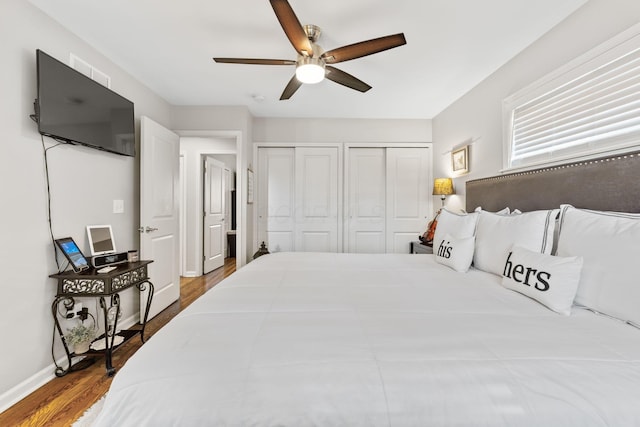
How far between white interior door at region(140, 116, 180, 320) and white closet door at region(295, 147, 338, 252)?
5.37ft

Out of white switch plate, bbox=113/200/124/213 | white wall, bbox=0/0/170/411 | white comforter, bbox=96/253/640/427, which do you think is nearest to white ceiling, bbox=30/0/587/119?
white wall, bbox=0/0/170/411

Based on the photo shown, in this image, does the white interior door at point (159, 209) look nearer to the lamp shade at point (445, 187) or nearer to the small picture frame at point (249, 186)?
the small picture frame at point (249, 186)

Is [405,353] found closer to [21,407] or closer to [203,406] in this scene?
[203,406]

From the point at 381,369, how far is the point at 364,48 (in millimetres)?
1763

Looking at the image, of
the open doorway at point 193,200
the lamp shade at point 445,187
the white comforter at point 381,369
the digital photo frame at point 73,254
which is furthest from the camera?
the open doorway at point 193,200

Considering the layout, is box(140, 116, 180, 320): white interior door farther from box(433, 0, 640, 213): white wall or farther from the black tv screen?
box(433, 0, 640, 213): white wall

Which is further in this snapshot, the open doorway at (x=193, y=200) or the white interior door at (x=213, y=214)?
the white interior door at (x=213, y=214)

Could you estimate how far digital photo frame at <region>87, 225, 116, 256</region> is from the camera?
213 centimetres

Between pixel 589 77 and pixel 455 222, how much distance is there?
122 centimetres

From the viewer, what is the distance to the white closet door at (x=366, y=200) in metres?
4.09

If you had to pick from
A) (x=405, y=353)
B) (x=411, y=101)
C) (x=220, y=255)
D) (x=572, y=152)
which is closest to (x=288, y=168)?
(x=411, y=101)

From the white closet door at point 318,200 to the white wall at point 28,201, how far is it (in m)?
2.49

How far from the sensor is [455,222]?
2195 millimetres

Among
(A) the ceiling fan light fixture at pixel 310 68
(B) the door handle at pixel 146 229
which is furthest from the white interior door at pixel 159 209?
(A) the ceiling fan light fixture at pixel 310 68
